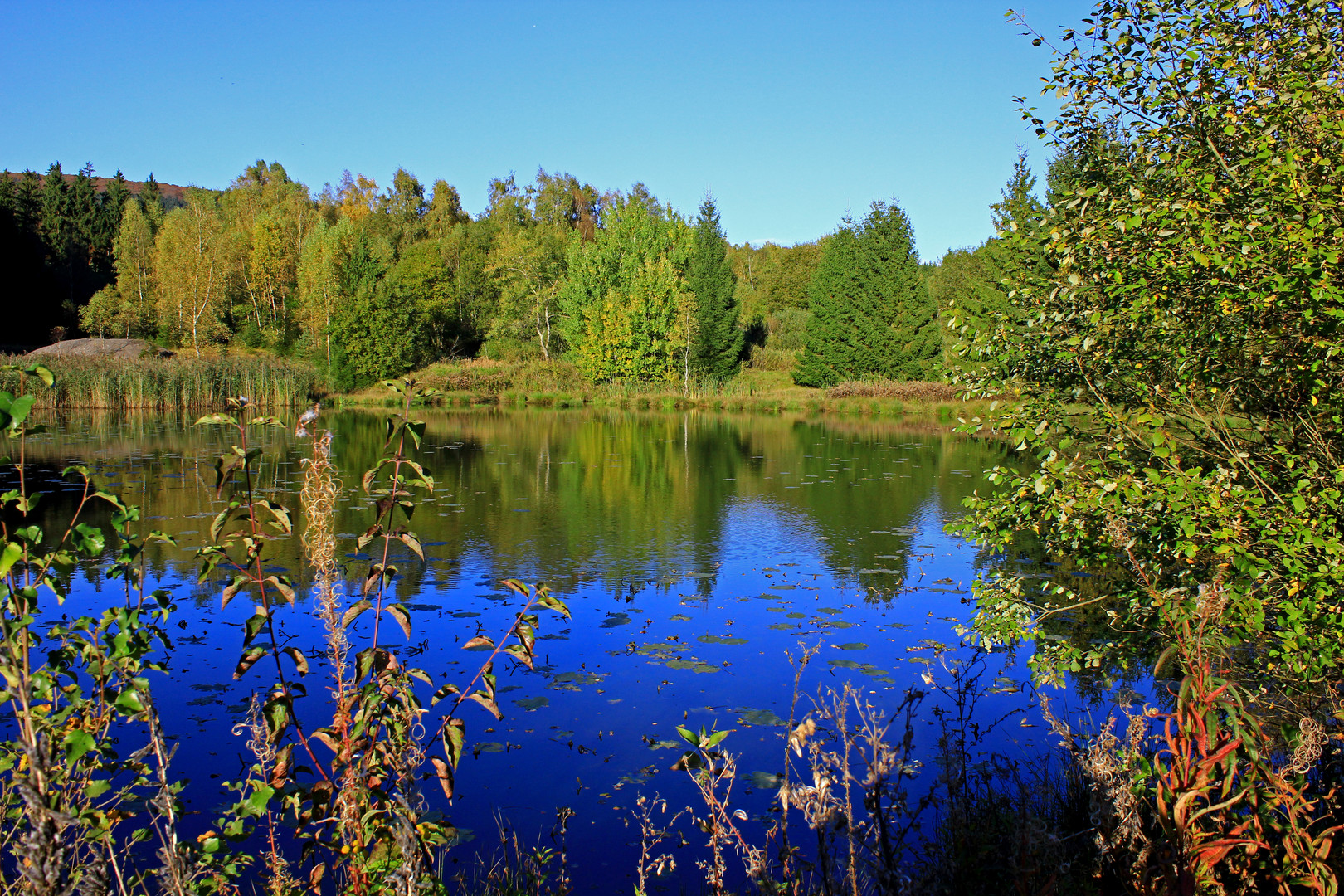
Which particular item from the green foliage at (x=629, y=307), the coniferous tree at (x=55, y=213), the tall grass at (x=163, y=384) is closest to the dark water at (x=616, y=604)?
the tall grass at (x=163, y=384)

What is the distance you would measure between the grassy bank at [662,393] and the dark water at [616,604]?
15.2 meters

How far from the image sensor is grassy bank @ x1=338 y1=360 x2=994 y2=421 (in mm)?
35531

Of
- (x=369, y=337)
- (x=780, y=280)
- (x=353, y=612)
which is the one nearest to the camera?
(x=353, y=612)

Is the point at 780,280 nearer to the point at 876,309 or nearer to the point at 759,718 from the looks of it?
the point at 876,309

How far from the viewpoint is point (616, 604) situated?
9023mm

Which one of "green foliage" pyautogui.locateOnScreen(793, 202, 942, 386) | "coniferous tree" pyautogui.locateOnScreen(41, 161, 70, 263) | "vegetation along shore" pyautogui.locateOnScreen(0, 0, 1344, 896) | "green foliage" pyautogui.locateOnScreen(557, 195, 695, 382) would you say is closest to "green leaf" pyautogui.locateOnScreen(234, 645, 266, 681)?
"vegetation along shore" pyautogui.locateOnScreen(0, 0, 1344, 896)

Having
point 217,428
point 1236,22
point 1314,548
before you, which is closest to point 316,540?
point 1314,548

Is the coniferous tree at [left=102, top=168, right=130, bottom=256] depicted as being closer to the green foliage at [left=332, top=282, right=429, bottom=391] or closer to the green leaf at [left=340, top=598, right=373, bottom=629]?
the green foliage at [left=332, top=282, right=429, bottom=391]

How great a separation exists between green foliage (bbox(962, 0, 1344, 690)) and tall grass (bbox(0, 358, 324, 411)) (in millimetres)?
32431

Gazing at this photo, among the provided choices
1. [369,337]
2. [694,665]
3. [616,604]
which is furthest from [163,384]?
[694,665]

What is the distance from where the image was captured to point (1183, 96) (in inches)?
187

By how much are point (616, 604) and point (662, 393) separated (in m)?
33.4

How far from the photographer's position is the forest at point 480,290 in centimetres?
4062

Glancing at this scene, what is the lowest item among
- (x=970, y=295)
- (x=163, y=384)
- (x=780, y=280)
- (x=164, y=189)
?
(x=163, y=384)
